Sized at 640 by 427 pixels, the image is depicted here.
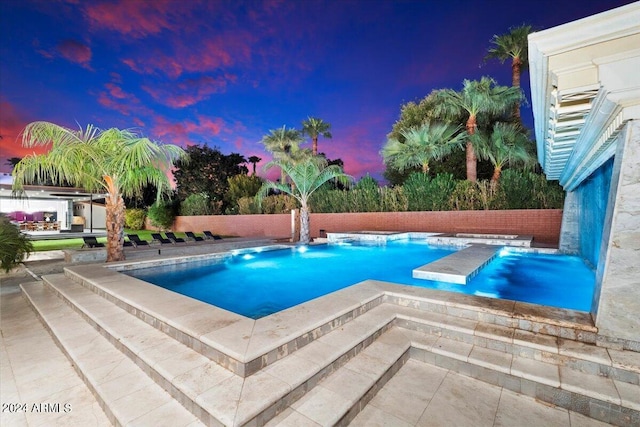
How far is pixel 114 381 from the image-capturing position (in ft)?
8.33

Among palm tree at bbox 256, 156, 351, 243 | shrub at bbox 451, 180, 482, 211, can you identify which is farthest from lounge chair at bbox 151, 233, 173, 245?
shrub at bbox 451, 180, 482, 211

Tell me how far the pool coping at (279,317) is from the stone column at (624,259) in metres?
0.20

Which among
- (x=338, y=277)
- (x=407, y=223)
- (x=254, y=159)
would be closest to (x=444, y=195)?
(x=407, y=223)

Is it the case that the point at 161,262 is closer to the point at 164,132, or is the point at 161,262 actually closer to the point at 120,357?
the point at 120,357

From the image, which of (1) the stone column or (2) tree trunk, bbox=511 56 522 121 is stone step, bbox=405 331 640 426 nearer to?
(1) the stone column

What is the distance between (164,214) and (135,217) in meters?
4.76

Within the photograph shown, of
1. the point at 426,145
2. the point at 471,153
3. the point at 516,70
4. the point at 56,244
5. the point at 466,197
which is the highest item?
the point at 516,70

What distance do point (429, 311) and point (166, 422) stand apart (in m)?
3.03

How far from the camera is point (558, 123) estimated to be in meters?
3.78

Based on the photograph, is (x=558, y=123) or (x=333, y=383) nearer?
(x=333, y=383)

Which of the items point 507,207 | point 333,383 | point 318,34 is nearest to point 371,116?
point 318,34

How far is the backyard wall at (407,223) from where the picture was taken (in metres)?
10.3

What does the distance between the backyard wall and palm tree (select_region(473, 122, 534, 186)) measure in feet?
5.90

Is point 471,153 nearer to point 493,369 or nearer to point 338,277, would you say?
point 338,277
